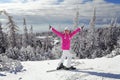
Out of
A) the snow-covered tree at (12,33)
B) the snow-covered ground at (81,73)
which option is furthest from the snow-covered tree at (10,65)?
the snow-covered tree at (12,33)

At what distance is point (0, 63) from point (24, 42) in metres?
55.5

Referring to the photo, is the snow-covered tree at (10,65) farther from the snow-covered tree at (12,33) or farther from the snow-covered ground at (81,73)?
the snow-covered tree at (12,33)

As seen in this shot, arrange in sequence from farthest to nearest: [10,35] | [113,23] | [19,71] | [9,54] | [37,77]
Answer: [113,23] < [10,35] < [9,54] < [19,71] < [37,77]

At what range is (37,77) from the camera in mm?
11898

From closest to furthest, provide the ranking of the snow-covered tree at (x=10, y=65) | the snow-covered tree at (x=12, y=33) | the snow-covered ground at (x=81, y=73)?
the snow-covered ground at (x=81, y=73) → the snow-covered tree at (x=10, y=65) → the snow-covered tree at (x=12, y=33)

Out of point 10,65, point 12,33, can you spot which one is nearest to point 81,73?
point 10,65

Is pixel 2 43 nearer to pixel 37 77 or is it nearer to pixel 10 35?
pixel 10 35

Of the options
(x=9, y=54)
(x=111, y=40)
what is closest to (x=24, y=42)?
(x=111, y=40)

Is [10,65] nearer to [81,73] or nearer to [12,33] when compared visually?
[81,73]

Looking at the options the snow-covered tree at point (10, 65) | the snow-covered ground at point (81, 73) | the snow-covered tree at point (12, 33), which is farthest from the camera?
the snow-covered tree at point (12, 33)

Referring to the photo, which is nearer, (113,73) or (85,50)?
(113,73)

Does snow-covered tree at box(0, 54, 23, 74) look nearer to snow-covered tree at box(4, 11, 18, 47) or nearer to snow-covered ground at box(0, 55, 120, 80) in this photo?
snow-covered ground at box(0, 55, 120, 80)

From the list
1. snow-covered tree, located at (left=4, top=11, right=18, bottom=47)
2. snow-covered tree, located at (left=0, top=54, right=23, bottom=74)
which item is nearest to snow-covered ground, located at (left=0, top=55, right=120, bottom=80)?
snow-covered tree, located at (left=0, top=54, right=23, bottom=74)

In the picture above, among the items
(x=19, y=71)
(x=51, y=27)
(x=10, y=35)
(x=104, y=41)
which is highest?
(x=51, y=27)
